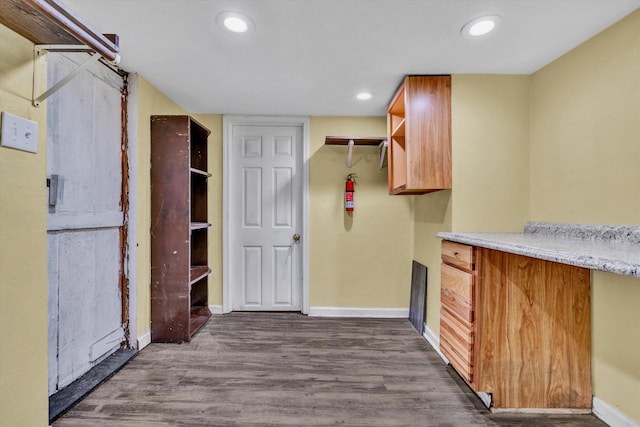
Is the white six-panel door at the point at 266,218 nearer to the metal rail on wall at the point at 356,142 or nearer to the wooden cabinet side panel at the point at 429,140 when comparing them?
the metal rail on wall at the point at 356,142

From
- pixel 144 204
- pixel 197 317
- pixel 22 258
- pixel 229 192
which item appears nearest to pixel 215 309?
pixel 197 317

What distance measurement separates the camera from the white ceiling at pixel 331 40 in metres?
1.46

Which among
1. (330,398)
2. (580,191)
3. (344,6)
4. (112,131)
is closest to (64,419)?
(330,398)

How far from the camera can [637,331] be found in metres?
1.38

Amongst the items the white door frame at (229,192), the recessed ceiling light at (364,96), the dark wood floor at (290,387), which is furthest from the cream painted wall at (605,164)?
the white door frame at (229,192)

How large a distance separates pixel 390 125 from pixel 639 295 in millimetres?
2023

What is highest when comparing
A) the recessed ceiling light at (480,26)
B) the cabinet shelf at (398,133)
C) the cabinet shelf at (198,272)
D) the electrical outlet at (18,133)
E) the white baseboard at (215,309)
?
the recessed ceiling light at (480,26)

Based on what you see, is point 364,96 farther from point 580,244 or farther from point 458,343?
point 458,343

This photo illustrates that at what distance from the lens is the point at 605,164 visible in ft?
5.20

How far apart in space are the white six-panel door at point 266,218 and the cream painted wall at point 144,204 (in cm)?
91

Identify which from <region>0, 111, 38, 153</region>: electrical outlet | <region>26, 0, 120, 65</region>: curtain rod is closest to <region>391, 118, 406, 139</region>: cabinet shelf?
<region>26, 0, 120, 65</region>: curtain rod

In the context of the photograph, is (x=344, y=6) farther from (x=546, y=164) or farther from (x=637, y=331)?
(x=637, y=331)

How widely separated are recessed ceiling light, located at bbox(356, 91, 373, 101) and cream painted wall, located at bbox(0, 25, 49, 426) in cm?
209

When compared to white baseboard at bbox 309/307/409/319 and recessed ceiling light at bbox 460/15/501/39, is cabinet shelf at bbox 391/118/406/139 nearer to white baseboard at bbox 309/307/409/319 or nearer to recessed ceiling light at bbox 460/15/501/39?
recessed ceiling light at bbox 460/15/501/39
